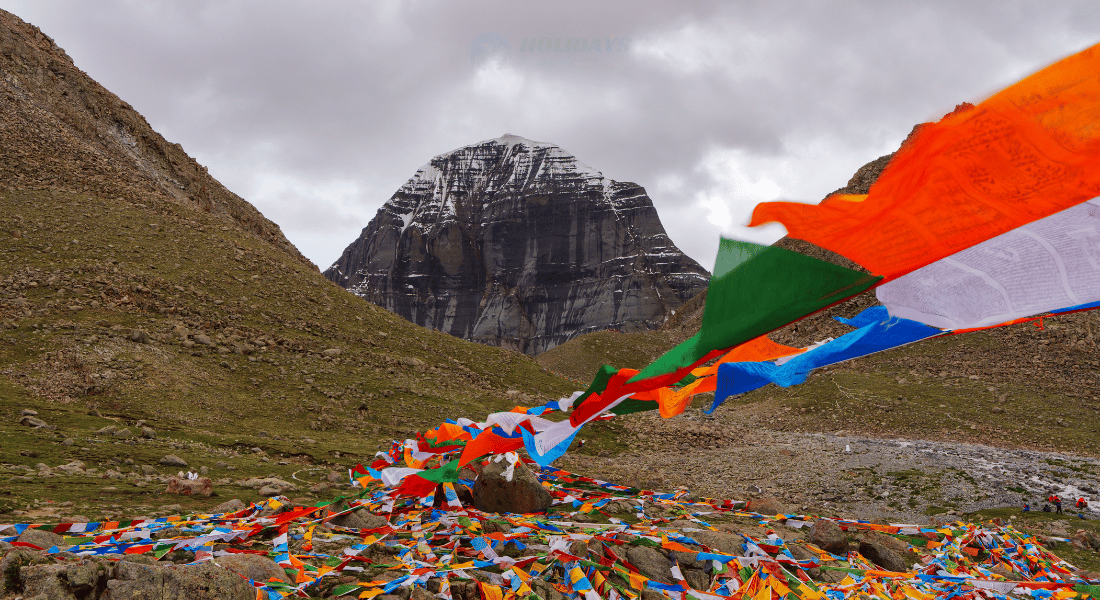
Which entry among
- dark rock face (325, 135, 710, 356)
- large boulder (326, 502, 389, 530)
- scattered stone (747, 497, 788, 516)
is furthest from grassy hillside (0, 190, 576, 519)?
dark rock face (325, 135, 710, 356)

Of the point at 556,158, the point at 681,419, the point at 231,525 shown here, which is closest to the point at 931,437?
the point at 681,419

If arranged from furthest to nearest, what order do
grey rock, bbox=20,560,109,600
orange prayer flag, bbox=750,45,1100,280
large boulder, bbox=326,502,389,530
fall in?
large boulder, bbox=326,502,389,530, orange prayer flag, bbox=750,45,1100,280, grey rock, bbox=20,560,109,600

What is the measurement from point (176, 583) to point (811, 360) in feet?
18.8

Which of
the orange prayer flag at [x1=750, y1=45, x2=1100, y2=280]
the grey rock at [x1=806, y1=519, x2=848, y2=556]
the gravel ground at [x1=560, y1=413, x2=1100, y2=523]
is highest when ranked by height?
the orange prayer flag at [x1=750, y1=45, x2=1100, y2=280]

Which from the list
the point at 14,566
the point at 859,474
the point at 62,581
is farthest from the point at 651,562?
the point at 859,474

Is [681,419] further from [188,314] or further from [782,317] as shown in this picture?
[782,317]

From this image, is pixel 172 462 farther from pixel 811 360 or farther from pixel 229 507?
pixel 811 360

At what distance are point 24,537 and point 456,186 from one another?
7445 inches

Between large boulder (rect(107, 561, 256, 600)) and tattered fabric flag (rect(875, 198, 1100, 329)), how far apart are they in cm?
527

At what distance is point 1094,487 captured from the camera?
511 inches

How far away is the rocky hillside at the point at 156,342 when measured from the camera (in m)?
11.0

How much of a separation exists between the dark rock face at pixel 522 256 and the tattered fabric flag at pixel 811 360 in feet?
461

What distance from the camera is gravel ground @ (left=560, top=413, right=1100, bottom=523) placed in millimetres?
12914

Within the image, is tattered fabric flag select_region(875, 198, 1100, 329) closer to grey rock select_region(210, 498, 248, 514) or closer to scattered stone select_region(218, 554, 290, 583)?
scattered stone select_region(218, 554, 290, 583)
